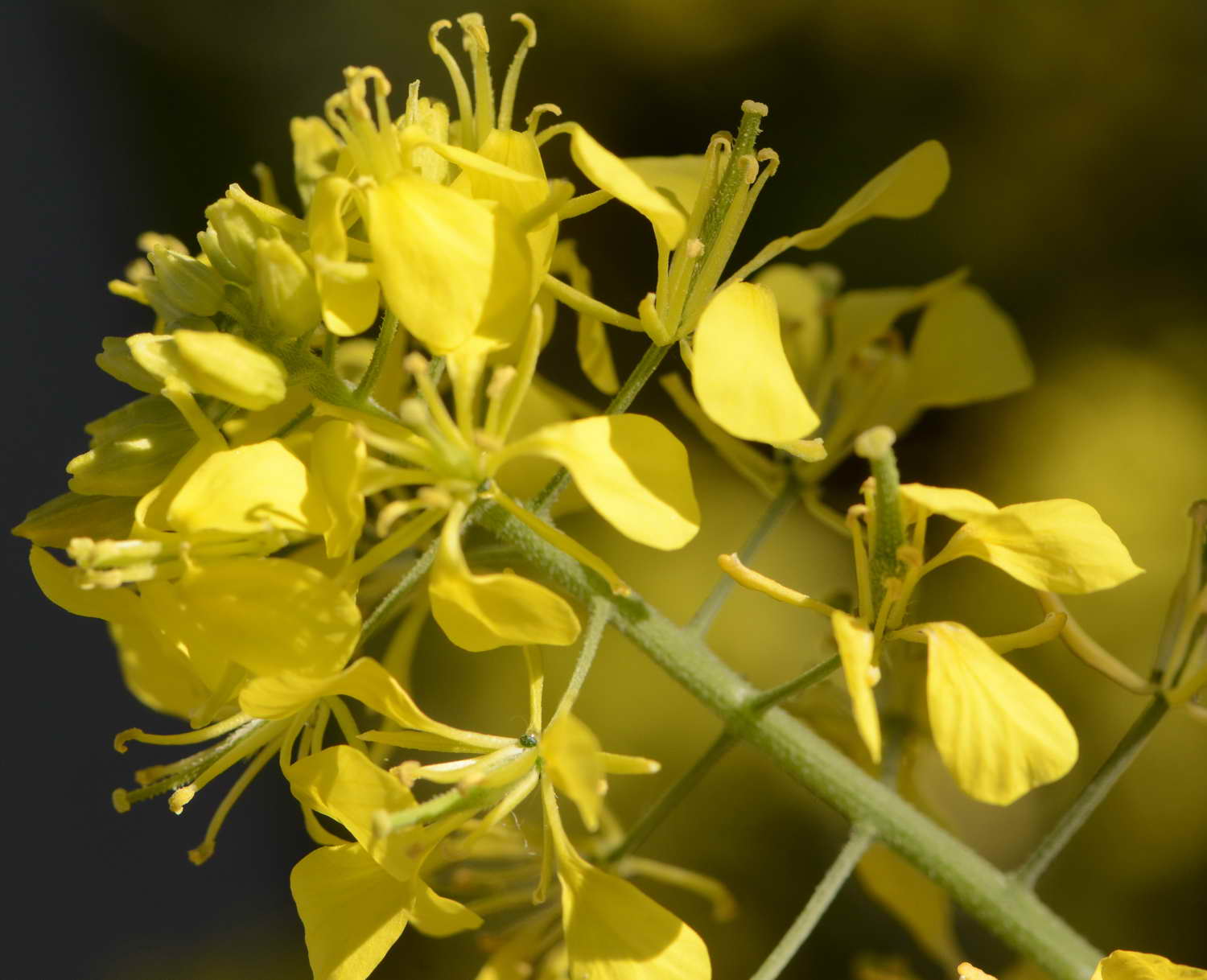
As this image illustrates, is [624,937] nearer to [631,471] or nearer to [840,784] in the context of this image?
[840,784]

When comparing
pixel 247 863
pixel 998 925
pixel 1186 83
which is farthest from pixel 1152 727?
pixel 247 863

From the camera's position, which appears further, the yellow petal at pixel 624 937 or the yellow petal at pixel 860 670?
the yellow petal at pixel 624 937

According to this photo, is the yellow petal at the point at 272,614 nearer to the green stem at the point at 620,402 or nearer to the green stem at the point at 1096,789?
the green stem at the point at 620,402

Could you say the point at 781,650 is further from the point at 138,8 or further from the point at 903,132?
the point at 138,8

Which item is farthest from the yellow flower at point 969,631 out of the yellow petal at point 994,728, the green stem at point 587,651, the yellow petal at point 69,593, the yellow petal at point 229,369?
the yellow petal at point 69,593

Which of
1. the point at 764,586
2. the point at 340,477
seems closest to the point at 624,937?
the point at 764,586

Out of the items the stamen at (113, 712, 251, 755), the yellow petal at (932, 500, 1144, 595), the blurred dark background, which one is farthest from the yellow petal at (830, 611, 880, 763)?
the blurred dark background
